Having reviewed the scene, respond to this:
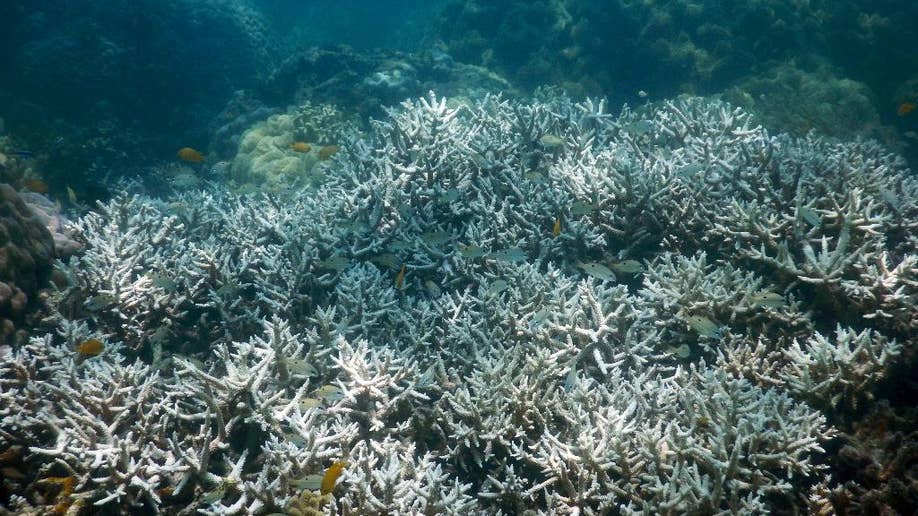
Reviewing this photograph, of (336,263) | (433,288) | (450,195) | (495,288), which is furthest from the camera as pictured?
(450,195)

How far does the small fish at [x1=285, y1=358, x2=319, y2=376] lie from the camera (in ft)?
12.0

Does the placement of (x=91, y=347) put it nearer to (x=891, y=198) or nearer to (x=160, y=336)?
(x=160, y=336)

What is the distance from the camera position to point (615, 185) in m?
5.16

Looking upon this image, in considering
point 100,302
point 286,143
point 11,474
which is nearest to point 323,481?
point 11,474

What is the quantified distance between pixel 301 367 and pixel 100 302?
2.17 m

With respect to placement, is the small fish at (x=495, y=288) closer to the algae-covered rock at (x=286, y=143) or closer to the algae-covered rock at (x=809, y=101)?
the algae-covered rock at (x=286, y=143)

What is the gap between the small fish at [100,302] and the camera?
14.6 ft

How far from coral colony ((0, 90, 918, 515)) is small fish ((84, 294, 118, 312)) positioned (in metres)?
0.05

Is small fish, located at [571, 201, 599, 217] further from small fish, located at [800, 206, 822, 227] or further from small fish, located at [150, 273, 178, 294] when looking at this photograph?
small fish, located at [150, 273, 178, 294]

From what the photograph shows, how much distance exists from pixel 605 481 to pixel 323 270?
3.14 metres

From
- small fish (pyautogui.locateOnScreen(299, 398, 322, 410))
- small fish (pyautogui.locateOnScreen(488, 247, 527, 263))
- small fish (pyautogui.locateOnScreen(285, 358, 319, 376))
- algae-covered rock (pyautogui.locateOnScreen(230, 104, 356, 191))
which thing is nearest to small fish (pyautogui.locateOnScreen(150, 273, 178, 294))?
small fish (pyautogui.locateOnScreen(285, 358, 319, 376))

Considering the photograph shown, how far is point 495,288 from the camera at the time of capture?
440 centimetres

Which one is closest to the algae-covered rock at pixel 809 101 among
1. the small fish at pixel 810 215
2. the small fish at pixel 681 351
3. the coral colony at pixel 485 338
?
the coral colony at pixel 485 338

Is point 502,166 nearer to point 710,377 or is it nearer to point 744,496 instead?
point 710,377
